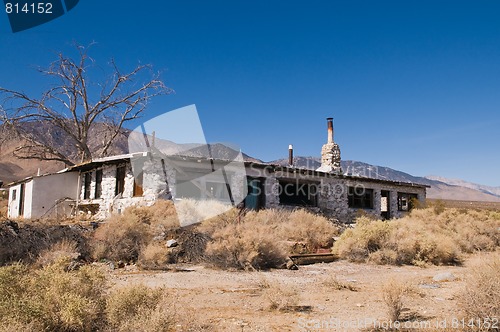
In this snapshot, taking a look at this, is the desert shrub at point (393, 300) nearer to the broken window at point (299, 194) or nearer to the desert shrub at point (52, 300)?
the desert shrub at point (52, 300)

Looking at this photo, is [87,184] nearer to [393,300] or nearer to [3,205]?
[3,205]

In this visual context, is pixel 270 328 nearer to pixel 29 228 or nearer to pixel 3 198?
Result: pixel 29 228

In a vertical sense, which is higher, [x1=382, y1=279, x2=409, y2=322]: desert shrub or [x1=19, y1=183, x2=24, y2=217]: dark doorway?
[x1=19, y1=183, x2=24, y2=217]: dark doorway

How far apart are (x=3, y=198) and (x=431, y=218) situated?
30.2 metres

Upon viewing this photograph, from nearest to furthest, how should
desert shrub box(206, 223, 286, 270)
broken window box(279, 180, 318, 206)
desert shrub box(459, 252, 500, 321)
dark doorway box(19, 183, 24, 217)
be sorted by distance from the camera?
desert shrub box(459, 252, 500, 321)
desert shrub box(206, 223, 286, 270)
dark doorway box(19, 183, 24, 217)
broken window box(279, 180, 318, 206)

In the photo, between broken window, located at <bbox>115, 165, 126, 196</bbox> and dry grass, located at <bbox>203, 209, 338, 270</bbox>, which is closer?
dry grass, located at <bbox>203, 209, 338, 270</bbox>

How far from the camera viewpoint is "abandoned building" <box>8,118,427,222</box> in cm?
1734

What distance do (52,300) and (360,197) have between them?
2199 centimetres

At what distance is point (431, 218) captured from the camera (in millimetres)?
21344

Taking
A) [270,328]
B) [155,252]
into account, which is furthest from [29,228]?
[270,328]

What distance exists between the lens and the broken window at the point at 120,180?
60.3 ft

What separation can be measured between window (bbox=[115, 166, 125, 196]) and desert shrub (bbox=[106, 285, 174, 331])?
13.8 m

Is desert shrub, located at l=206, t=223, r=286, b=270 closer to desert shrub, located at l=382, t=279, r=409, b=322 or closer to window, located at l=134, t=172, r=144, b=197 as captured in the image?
desert shrub, located at l=382, t=279, r=409, b=322

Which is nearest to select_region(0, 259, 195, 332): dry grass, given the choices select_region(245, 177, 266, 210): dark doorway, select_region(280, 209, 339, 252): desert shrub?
select_region(280, 209, 339, 252): desert shrub
